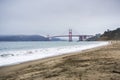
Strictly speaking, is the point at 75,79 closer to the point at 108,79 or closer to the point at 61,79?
the point at 61,79

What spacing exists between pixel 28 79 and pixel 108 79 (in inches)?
83.7

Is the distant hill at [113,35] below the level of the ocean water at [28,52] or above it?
above

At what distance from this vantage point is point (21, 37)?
5635 inches

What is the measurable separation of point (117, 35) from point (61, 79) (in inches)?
5212

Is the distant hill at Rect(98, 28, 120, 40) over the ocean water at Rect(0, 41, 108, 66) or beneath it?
over

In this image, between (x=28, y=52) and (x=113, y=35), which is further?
(x=113, y=35)

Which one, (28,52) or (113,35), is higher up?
(113,35)

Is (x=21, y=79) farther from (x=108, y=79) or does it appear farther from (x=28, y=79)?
(x=108, y=79)

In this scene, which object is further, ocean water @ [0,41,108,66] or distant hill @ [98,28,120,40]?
distant hill @ [98,28,120,40]

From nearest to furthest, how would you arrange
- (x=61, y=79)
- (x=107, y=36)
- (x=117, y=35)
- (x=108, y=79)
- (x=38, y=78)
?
(x=108, y=79)
(x=61, y=79)
(x=38, y=78)
(x=117, y=35)
(x=107, y=36)

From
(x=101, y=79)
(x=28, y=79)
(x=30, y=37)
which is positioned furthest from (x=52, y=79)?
(x=30, y=37)

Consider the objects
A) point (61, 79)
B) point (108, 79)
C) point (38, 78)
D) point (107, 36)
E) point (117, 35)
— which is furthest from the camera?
point (107, 36)

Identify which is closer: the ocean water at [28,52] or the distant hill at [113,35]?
the ocean water at [28,52]

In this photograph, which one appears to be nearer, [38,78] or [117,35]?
[38,78]
